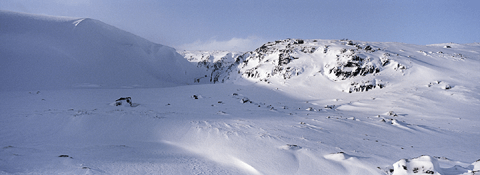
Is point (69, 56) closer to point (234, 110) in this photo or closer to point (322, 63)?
point (234, 110)

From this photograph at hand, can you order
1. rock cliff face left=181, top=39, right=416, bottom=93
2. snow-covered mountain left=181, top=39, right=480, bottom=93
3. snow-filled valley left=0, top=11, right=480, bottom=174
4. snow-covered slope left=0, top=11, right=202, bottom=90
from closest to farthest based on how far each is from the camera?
snow-filled valley left=0, top=11, right=480, bottom=174
snow-covered slope left=0, top=11, right=202, bottom=90
snow-covered mountain left=181, top=39, right=480, bottom=93
rock cliff face left=181, top=39, right=416, bottom=93

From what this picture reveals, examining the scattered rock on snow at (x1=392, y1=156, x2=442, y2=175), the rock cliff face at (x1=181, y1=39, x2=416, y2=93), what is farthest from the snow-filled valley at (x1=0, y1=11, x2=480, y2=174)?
the rock cliff face at (x1=181, y1=39, x2=416, y2=93)

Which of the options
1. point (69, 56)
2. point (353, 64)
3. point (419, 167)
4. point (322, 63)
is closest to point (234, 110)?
point (419, 167)

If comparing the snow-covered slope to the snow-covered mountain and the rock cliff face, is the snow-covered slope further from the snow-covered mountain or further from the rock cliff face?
the snow-covered mountain

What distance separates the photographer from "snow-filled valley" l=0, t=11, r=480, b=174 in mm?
3227

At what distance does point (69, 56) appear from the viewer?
49.3 ft

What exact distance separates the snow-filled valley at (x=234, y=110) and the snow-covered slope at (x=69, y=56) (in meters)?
0.10

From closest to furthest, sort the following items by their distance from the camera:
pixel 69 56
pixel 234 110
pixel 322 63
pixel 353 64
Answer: pixel 234 110 → pixel 69 56 → pixel 353 64 → pixel 322 63

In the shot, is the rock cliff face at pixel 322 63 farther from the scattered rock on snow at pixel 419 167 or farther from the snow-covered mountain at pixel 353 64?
the scattered rock on snow at pixel 419 167

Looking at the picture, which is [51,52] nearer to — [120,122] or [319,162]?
[120,122]

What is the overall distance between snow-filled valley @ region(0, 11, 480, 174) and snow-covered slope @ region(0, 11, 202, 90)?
10cm

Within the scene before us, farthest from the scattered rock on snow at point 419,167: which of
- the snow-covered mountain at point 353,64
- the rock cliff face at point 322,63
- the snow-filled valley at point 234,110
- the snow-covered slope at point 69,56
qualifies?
the snow-covered slope at point 69,56

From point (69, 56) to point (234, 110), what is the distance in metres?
14.5

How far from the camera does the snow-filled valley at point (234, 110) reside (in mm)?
3227
